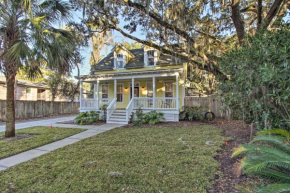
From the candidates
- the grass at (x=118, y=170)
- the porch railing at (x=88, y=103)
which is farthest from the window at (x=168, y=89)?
the grass at (x=118, y=170)

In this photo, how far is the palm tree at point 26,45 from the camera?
16.3ft

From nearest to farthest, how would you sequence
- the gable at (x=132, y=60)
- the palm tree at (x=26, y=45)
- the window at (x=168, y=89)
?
the palm tree at (x=26, y=45)
the window at (x=168, y=89)
the gable at (x=132, y=60)

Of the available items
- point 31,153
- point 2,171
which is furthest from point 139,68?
point 2,171

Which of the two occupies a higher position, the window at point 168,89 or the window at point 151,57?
the window at point 151,57

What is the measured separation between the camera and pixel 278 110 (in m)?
3.71

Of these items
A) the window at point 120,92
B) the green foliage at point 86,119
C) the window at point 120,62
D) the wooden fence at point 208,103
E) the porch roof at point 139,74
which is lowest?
→ the green foliage at point 86,119

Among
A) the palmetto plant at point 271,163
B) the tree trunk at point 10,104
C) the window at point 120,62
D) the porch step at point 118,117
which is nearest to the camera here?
the palmetto plant at point 271,163

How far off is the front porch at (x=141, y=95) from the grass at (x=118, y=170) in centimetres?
583

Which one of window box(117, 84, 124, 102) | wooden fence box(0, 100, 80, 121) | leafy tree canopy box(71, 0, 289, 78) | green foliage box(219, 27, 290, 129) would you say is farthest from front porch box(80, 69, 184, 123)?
green foliage box(219, 27, 290, 129)

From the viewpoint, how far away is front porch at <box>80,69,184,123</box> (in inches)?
419

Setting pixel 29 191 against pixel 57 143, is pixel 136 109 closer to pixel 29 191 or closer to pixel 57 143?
pixel 57 143

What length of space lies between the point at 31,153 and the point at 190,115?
869 cm

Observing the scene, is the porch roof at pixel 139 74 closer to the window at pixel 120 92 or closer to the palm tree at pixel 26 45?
the window at pixel 120 92

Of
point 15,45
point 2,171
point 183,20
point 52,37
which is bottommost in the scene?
point 2,171
